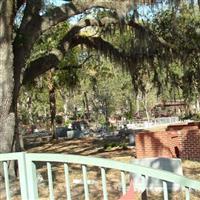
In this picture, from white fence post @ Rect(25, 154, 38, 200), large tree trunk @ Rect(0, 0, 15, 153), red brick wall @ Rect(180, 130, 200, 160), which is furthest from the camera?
red brick wall @ Rect(180, 130, 200, 160)

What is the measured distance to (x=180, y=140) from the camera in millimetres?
15289

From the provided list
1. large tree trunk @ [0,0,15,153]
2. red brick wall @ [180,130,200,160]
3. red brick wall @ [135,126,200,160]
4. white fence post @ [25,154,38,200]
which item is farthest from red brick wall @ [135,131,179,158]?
white fence post @ [25,154,38,200]

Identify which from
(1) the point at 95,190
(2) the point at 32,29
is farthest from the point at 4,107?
(1) the point at 95,190

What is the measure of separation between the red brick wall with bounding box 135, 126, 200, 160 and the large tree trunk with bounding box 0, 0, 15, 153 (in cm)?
500

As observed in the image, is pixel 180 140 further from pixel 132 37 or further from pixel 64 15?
pixel 64 15

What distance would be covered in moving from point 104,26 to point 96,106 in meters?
53.5

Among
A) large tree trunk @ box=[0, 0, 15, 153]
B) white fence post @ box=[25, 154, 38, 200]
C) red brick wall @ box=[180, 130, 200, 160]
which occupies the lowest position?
red brick wall @ box=[180, 130, 200, 160]

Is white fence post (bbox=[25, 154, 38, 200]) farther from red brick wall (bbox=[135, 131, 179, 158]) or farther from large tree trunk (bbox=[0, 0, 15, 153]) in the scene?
red brick wall (bbox=[135, 131, 179, 158])

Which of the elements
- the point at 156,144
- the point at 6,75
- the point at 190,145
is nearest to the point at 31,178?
the point at 6,75

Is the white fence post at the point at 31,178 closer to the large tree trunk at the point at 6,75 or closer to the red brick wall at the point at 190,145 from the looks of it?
the large tree trunk at the point at 6,75

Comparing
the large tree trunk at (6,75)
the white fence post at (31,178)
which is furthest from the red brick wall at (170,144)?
the white fence post at (31,178)

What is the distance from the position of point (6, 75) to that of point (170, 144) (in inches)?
237

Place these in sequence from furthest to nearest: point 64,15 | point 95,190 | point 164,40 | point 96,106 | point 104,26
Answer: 1. point 96,106
2. point 164,40
3. point 104,26
4. point 64,15
5. point 95,190

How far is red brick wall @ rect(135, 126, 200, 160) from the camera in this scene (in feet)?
48.9
